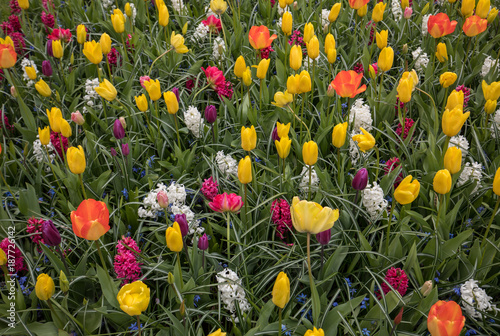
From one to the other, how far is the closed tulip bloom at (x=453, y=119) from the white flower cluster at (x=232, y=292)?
1060 mm

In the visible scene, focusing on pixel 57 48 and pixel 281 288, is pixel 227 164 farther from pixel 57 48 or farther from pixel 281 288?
pixel 57 48

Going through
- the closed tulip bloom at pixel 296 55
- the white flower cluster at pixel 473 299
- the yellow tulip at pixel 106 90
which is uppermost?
the closed tulip bloom at pixel 296 55

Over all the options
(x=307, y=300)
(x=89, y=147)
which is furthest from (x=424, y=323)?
(x=89, y=147)

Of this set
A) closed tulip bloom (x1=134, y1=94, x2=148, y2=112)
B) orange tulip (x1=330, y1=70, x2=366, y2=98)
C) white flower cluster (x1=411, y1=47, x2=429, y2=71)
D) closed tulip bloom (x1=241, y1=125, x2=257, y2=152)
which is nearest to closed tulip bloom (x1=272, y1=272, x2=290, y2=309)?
closed tulip bloom (x1=241, y1=125, x2=257, y2=152)

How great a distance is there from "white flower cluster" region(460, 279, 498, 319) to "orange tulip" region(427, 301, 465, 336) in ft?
1.81

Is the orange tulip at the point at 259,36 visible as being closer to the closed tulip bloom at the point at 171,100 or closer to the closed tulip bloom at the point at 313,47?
the closed tulip bloom at the point at 313,47

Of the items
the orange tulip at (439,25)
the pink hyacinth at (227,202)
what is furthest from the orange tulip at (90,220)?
the orange tulip at (439,25)

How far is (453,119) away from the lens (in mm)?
1677

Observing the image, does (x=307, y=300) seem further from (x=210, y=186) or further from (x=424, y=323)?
(x=210, y=186)

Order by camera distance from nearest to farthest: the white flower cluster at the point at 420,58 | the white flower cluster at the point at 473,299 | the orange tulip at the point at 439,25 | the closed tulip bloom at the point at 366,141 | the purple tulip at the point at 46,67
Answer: the white flower cluster at the point at 473,299
the closed tulip bloom at the point at 366,141
the orange tulip at the point at 439,25
the purple tulip at the point at 46,67
the white flower cluster at the point at 420,58

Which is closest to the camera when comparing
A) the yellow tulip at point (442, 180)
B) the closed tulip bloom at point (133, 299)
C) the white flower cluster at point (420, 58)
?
the closed tulip bloom at point (133, 299)

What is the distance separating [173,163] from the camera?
2.38 m

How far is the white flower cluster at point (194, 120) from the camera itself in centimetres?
238

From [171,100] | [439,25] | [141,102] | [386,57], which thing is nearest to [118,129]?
[141,102]
